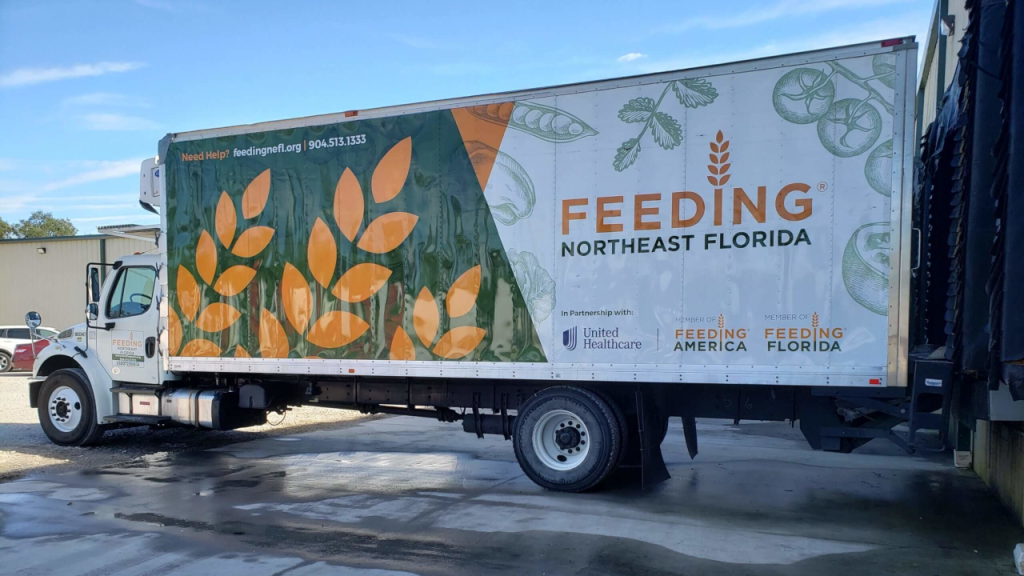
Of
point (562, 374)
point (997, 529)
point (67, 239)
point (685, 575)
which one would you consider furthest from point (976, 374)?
point (67, 239)

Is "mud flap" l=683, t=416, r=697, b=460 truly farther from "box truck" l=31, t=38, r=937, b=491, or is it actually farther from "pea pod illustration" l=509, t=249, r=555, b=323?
"pea pod illustration" l=509, t=249, r=555, b=323

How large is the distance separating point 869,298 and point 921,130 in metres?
9.31

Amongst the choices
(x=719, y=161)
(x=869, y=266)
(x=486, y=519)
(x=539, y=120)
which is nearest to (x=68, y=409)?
→ (x=486, y=519)

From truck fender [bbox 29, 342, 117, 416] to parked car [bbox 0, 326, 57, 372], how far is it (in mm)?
15982

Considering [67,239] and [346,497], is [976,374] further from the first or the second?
[67,239]

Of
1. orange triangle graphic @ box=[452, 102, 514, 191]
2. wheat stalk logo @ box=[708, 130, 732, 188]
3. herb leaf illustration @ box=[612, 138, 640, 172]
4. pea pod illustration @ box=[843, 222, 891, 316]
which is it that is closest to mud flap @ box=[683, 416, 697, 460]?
pea pod illustration @ box=[843, 222, 891, 316]

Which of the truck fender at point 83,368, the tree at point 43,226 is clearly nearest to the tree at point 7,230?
the tree at point 43,226

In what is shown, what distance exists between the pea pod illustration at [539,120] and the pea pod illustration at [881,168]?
102 inches

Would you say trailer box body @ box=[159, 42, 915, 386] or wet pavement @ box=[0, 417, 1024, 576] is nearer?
wet pavement @ box=[0, 417, 1024, 576]

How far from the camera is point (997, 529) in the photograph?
6348 millimetres

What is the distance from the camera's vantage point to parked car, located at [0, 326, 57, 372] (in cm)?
2461

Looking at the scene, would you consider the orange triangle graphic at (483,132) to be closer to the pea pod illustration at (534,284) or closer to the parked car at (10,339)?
the pea pod illustration at (534,284)

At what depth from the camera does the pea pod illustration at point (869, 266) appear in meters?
6.30

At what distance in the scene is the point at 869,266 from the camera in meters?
6.36
